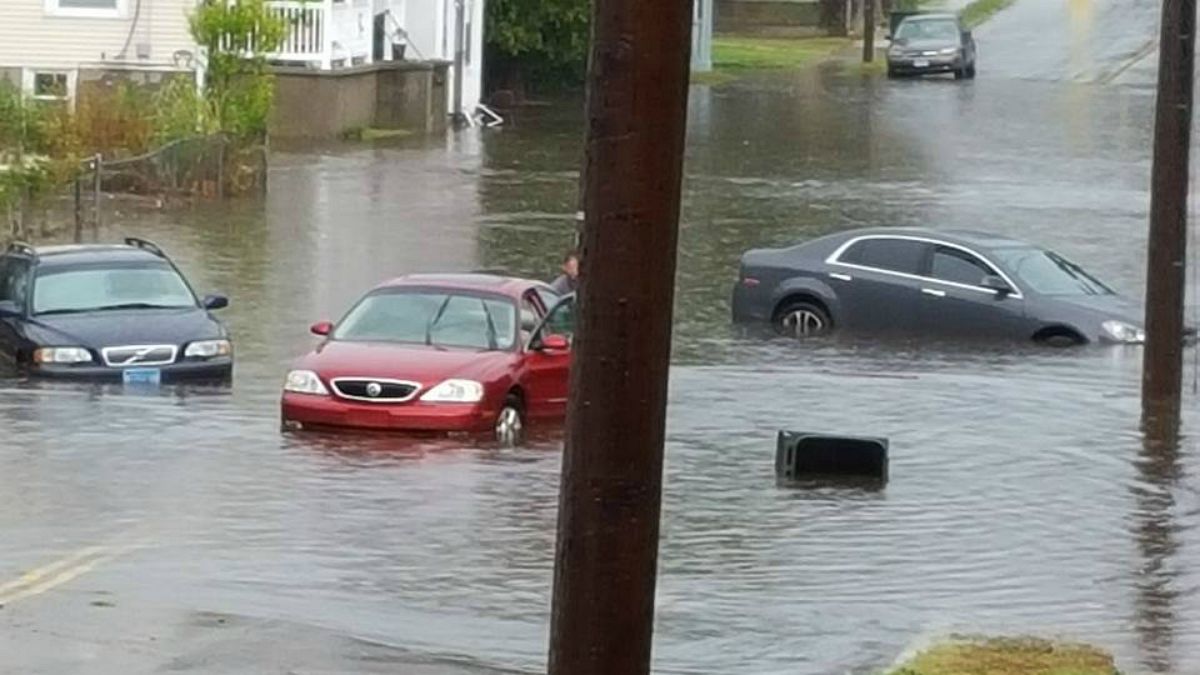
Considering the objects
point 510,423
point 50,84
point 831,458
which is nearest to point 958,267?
point 510,423

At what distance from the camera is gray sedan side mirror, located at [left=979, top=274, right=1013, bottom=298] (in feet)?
102

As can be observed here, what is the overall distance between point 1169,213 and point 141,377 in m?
9.51

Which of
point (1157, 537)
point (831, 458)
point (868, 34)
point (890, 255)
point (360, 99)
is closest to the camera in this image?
point (1157, 537)

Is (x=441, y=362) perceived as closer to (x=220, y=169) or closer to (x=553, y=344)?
(x=553, y=344)

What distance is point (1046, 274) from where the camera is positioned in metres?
31.4

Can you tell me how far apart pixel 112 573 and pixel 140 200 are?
28.3 m

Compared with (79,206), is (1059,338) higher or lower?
lower

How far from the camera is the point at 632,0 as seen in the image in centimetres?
643

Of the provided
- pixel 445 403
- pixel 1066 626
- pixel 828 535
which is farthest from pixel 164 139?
pixel 1066 626

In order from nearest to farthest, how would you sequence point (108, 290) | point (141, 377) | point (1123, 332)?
point (141, 377), point (108, 290), point (1123, 332)

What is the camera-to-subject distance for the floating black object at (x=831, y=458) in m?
19.8

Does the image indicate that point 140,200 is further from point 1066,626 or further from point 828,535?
point 1066,626

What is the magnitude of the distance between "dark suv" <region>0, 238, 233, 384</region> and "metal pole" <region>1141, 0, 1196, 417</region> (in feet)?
28.6

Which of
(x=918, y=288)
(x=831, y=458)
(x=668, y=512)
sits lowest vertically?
(x=668, y=512)
